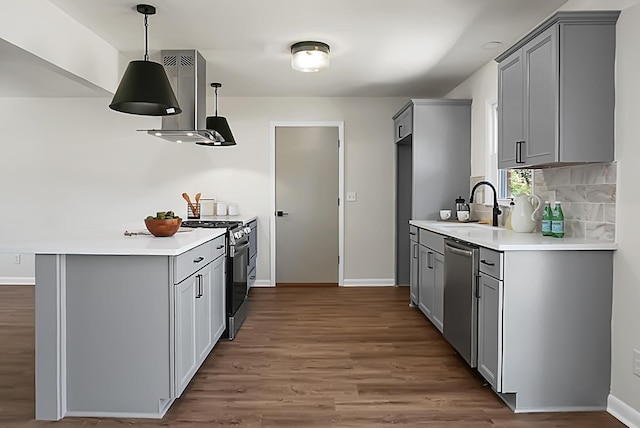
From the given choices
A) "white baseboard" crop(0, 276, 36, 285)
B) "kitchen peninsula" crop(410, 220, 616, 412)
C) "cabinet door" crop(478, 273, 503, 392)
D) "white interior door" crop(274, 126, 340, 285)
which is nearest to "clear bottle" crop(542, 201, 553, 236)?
"kitchen peninsula" crop(410, 220, 616, 412)

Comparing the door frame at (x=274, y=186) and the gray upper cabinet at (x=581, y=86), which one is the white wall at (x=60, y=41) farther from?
the gray upper cabinet at (x=581, y=86)

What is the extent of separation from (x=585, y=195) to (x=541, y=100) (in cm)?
63

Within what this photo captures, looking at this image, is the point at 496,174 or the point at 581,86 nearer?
the point at 581,86

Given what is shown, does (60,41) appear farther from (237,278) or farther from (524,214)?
(524,214)

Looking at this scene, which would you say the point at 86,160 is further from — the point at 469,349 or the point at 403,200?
the point at 469,349

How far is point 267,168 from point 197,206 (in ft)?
3.71

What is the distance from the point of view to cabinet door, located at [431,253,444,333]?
3.95m

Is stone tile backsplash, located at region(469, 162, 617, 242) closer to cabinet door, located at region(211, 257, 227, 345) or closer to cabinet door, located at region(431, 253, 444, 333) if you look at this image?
cabinet door, located at region(431, 253, 444, 333)

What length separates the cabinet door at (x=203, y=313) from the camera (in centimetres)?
305

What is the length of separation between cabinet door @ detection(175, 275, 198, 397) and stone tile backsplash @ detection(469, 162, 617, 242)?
2.34 m

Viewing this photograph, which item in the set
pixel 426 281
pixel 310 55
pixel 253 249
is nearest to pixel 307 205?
pixel 253 249

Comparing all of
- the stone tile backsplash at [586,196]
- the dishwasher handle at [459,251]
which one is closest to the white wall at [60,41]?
the dishwasher handle at [459,251]

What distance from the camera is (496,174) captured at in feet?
15.2

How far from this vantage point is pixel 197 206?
18.1 ft
